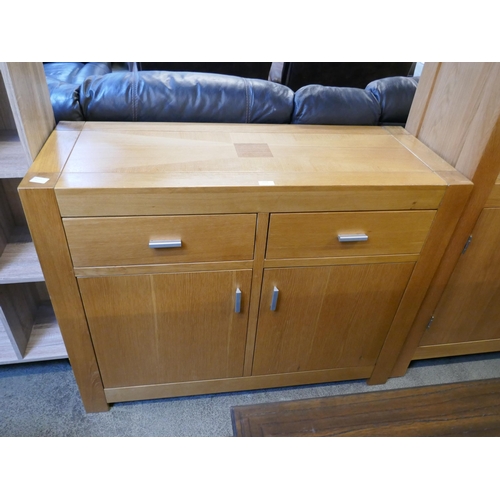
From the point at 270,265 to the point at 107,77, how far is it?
876 mm

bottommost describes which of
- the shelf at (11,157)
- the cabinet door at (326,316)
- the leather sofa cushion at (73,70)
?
the cabinet door at (326,316)

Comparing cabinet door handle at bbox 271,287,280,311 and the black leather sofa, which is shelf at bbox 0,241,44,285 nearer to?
the black leather sofa

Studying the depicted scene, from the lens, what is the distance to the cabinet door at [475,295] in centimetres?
125

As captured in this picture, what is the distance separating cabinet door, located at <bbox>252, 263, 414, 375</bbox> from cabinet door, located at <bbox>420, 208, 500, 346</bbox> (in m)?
0.24

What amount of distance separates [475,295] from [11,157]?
1.63 m

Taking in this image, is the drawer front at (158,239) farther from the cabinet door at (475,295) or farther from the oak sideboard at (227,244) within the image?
the cabinet door at (475,295)

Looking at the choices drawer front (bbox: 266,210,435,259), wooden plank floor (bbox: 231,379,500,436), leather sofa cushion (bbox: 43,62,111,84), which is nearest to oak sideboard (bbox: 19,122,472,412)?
drawer front (bbox: 266,210,435,259)

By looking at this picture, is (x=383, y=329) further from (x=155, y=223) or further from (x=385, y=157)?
(x=155, y=223)

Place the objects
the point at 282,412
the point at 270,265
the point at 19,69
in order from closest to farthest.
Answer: the point at 282,412, the point at 19,69, the point at 270,265

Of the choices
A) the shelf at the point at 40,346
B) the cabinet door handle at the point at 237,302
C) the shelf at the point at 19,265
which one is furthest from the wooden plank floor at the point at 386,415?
the shelf at the point at 40,346

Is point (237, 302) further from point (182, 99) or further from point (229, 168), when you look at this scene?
point (182, 99)

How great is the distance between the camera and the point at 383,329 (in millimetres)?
1374

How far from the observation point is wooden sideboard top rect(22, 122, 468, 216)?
3.08ft

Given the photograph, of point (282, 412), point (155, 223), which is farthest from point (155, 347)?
point (282, 412)
